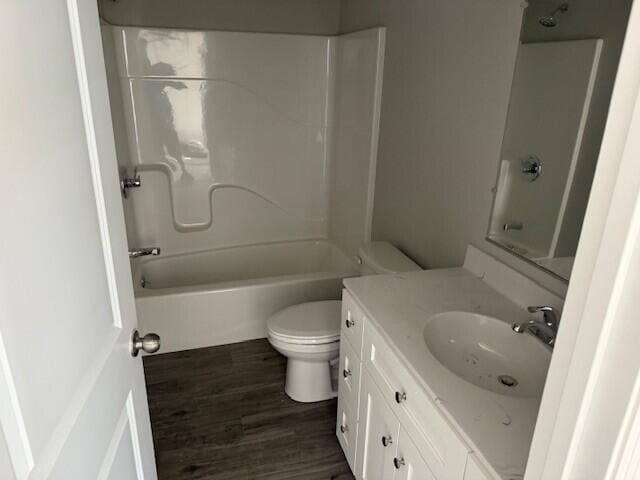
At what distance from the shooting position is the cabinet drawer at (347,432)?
1.76m

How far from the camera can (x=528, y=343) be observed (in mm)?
1363

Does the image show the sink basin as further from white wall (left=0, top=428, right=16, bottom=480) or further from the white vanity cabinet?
white wall (left=0, top=428, right=16, bottom=480)

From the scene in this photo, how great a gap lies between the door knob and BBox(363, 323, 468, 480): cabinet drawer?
2.12 feet

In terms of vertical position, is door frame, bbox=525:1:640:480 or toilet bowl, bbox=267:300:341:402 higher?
door frame, bbox=525:1:640:480

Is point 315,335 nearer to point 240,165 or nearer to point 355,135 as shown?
point 355,135

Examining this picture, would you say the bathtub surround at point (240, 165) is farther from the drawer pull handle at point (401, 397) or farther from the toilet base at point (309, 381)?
the drawer pull handle at point (401, 397)

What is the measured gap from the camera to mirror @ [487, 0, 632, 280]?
50.2 inches

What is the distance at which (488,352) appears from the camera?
1.44 meters

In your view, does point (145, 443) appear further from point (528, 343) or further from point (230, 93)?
point (230, 93)

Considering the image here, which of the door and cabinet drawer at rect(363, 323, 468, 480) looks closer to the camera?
cabinet drawer at rect(363, 323, 468, 480)

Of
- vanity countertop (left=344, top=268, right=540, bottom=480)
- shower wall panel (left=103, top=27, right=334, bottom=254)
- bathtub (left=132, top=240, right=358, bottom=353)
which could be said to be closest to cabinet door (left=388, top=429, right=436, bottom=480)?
vanity countertop (left=344, top=268, right=540, bottom=480)

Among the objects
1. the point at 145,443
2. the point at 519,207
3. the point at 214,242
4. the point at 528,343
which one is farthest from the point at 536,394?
the point at 214,242

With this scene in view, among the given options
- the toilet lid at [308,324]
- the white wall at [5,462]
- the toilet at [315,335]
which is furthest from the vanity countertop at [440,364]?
the white wall at [5,462]

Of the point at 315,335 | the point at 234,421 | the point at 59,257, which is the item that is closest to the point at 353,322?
the point at 315,335
